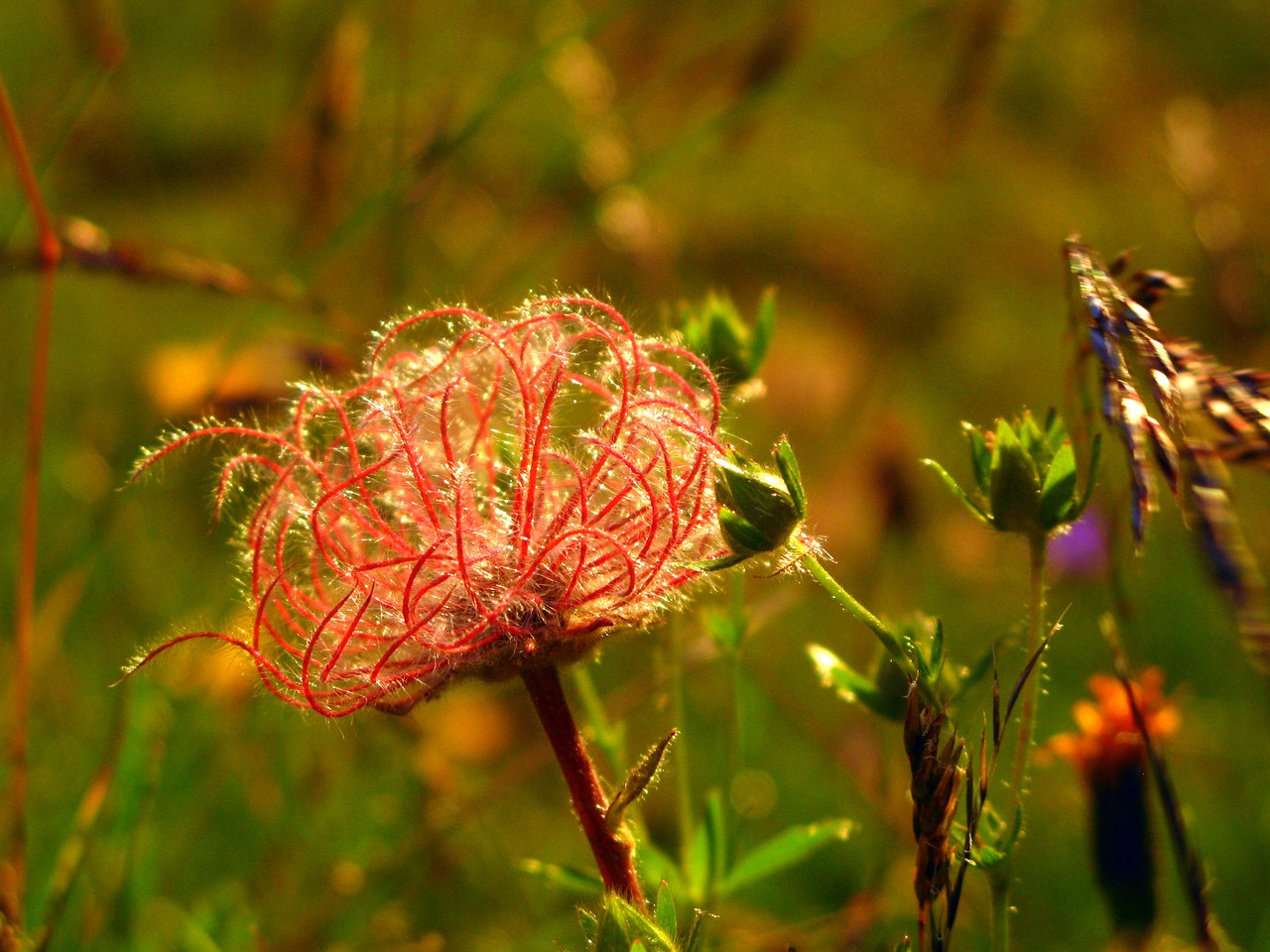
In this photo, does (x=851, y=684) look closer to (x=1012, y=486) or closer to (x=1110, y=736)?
(x=1012, y=486)

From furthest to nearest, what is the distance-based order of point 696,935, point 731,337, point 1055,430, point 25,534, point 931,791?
point 25,534 < point 731,337 < point 1055,430 < point 696,935 < point 931,791

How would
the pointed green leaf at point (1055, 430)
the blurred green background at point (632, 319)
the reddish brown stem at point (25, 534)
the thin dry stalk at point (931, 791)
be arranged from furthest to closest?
1. the blurred green background at point (632, 319)
2. the reddish brown stem at point (25, 534)
3. the pointed green leaf at point (1055, 430)
4. the thin dry stalk at point (931, 791)

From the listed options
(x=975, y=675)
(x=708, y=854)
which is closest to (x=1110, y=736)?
(x=975, y=675)

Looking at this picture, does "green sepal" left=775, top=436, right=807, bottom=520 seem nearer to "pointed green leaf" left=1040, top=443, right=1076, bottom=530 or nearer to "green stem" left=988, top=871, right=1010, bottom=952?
"pointed green leaf" left=1040, top=443, right=1076, bottom=530

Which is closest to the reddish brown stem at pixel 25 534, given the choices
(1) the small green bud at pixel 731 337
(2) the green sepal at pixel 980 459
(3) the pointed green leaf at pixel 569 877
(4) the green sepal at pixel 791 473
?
(3) the pointed green leaf at pixel 569 877

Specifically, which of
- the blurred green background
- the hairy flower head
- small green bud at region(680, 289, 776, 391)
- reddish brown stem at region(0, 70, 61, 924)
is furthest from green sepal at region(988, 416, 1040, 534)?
reddish brown stem at region(0, 70, 61, 924)

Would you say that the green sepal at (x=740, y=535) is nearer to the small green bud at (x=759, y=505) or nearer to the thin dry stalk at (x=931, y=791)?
the small green bud at (x=759, y=505)
